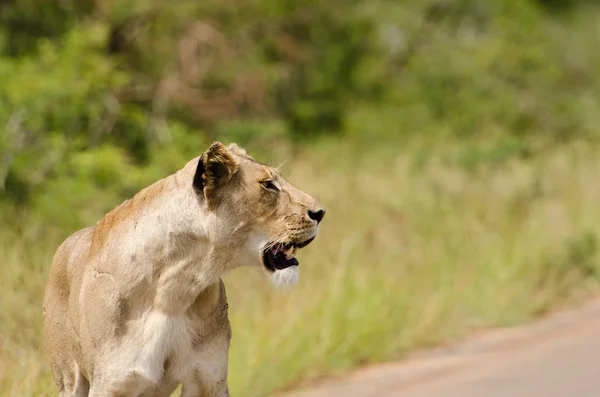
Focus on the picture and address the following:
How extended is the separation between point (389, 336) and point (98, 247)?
4.21 meters

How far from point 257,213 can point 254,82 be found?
10.3 meters

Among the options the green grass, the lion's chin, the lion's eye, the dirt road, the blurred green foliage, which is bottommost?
the lion's chin

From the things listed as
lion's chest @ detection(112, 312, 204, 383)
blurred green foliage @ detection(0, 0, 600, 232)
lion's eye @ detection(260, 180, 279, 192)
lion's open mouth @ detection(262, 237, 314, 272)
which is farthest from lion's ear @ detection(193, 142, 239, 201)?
blurred green foliage @ detection(0, 0, 600, 232)

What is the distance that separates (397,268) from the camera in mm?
10055

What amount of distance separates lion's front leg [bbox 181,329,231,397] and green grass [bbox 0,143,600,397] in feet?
4.91

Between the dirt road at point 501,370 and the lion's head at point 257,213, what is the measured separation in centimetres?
272

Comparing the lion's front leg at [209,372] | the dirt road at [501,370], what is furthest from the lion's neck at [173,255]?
the dirt road at [501,370]

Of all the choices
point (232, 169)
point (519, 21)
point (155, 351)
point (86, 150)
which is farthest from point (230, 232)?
point (519, 21)

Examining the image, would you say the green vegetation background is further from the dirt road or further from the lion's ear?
the lion's ear

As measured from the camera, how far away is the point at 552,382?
7348 mm

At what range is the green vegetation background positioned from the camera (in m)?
8.59

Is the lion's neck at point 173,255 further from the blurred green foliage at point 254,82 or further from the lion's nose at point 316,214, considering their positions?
the blurred green foliage at point 254,82

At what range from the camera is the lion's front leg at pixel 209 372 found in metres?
4.79

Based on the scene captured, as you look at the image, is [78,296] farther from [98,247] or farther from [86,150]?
[86,150]
